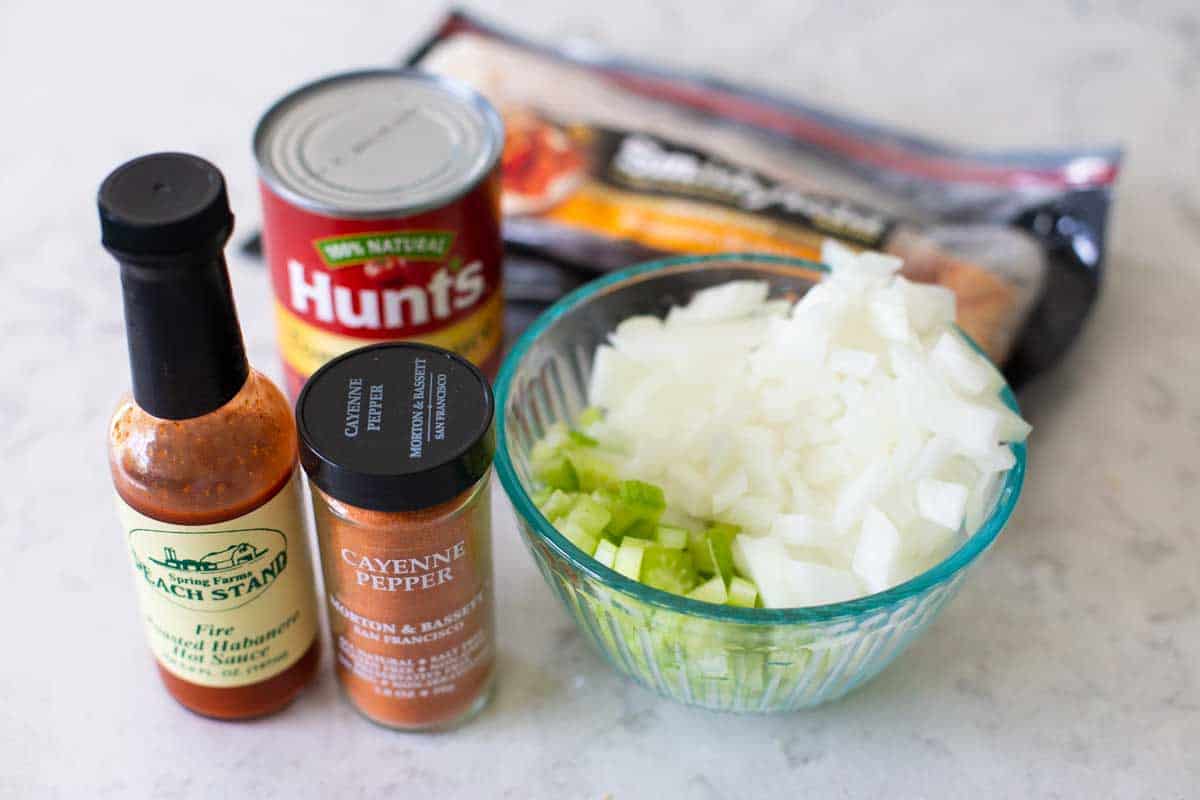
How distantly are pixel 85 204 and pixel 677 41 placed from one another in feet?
2.23

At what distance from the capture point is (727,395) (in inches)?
35.3

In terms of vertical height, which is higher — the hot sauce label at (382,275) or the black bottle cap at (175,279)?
the black bottle cap at (175,279)

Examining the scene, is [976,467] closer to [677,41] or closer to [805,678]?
[805,678]

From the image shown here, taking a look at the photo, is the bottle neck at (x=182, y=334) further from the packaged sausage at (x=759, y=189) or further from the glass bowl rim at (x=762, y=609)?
the packaged sausage at (x=759, y=189)

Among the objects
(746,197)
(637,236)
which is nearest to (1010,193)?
(746,197)

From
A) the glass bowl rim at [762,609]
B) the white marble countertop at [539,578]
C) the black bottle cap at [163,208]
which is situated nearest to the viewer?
the black bottle cap at [163,208]

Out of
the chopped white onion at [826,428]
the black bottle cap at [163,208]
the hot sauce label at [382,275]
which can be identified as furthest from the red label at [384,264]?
the black bottle cap at [163,208]

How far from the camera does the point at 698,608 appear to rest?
0.75m

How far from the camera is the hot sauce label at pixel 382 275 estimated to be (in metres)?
0.90

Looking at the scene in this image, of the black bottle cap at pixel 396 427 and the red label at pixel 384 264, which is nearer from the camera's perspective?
the black bottle cap at pixel 396 427

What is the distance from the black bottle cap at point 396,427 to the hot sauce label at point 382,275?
0.13 metres

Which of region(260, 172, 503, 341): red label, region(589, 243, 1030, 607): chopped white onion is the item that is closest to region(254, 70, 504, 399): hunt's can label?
region(260, 172, 503, 341): red label

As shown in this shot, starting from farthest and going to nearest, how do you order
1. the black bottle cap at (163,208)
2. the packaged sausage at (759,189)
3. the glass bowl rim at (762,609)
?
1. the packaged sausage at (759,189)
2. the glass bowl rim at (762,609)
3. the black bottle cap at (163,208)

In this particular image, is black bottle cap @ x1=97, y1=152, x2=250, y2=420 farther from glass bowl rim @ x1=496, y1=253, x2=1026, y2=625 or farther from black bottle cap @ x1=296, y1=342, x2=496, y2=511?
glass bowl rim @ x1=496, y1=253, x2=1026, y2=625
